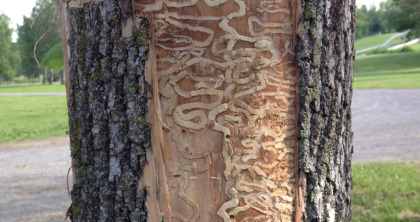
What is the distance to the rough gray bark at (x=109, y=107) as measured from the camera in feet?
4.09

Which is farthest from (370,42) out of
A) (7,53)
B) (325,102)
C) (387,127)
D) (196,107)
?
(196,107)

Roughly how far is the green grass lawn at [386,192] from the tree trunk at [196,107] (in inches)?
139

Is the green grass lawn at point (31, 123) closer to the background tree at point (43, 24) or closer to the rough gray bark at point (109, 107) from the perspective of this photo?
the background tree at point (43, 24)

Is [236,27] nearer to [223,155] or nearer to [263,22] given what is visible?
[263,22]

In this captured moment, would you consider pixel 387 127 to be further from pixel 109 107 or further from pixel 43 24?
pixel 109 107

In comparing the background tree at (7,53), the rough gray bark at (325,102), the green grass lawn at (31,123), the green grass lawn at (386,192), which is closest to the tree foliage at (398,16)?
the green grass lawn at (386,192)

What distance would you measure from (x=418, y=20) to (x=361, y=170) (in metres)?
30.6

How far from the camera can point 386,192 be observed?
17.0 ft

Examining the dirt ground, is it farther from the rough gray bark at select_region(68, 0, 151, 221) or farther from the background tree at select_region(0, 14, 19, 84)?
the background tree at select_region(0, 14, 19, 84)

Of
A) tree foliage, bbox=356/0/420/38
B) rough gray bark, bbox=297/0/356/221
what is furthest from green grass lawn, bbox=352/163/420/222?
tree foliage, bbox=356/0/420/38

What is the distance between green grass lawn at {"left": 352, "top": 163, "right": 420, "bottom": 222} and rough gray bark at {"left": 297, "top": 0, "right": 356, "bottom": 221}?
3.26 m

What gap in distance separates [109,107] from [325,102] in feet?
2.41

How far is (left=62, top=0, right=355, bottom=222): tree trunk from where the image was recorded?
4.13 ft

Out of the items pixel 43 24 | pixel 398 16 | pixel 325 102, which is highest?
pixel 398 16
